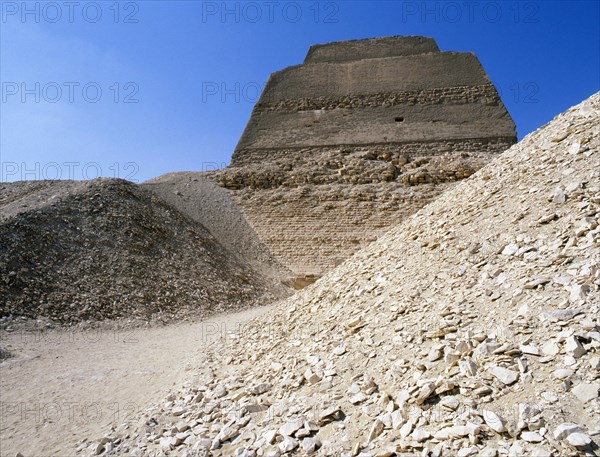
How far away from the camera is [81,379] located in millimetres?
4648

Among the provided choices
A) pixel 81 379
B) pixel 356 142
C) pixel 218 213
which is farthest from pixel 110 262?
pixel 356 142

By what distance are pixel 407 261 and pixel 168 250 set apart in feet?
24.0

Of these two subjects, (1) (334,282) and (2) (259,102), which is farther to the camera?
(2) (259,102)

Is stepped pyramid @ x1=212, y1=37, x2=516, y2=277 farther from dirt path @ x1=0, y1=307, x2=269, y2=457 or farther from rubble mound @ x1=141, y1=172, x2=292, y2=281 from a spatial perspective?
dirt path @ x1=0, y1=307, x2=269, y2=457

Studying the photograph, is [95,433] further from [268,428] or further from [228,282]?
[228,282]

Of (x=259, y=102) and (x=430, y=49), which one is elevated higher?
(x=430, y=49)

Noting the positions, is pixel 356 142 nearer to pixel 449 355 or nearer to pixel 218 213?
pixel 218 213

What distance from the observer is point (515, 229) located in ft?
11.3

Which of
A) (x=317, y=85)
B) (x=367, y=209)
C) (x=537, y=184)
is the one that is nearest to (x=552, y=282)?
(x=537, y=184)

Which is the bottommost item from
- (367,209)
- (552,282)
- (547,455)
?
(547,455)

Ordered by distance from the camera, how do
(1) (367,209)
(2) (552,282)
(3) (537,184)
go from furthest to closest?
1. (1) (367,209)
2. (3) (537,184)
3. (2) (552,282)

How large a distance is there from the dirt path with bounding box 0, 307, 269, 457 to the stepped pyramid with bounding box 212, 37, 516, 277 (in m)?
6.30

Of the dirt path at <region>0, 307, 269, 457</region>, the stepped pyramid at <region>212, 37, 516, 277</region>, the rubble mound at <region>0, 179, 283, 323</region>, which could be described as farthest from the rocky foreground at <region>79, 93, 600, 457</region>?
the stepped pyramid at <region>212, 37, 516, 277</region>

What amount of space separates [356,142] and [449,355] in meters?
15.1
